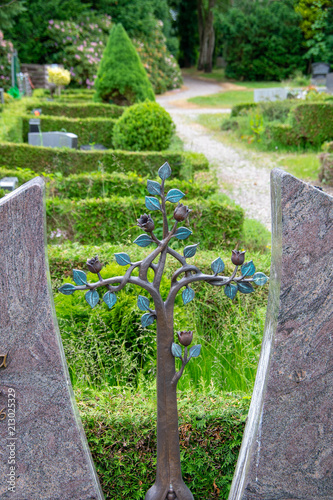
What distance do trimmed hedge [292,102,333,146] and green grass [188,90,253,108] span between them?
30.2 feet

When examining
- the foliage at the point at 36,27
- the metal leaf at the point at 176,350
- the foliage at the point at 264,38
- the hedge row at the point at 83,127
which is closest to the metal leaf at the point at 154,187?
the metal leaf at the point at 176,350

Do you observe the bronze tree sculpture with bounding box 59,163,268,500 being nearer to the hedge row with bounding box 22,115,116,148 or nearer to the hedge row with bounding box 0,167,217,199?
the hedge row with bounding box 0,167,217,199

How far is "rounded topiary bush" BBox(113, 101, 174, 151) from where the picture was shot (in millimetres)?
8383

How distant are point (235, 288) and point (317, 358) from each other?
1.18 feet

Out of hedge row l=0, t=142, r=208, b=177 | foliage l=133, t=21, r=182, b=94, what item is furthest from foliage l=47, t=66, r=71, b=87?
foliage l=133, t=21, r=182, b=94

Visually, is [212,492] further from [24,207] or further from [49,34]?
[49,34]

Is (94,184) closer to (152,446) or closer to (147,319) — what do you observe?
(152,446)

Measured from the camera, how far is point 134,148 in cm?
849

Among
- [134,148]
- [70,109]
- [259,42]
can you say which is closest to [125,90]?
[70,109]

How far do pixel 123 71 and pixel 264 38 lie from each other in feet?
63.9

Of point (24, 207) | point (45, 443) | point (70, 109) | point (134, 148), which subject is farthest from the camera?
point (70, 109)

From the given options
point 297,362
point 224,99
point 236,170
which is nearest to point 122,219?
point 297,362

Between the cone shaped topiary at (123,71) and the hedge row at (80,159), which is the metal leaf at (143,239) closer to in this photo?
the hedge row at (80,159)

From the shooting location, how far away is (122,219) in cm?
475
